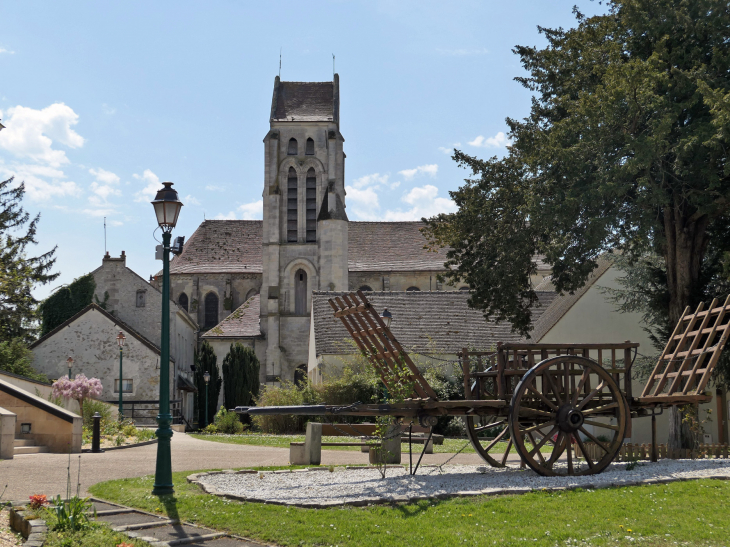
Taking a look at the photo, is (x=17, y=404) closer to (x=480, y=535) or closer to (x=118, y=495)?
(x=118, y=495)

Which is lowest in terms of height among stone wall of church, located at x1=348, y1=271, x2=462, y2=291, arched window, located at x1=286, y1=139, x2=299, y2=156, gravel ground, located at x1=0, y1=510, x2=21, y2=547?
gravel ground, located at x1=0, y1=510, x2=21, y2=547

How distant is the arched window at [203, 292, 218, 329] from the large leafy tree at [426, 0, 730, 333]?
39.2 meters

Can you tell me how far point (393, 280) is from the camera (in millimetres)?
54812

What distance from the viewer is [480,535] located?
7.34 metres

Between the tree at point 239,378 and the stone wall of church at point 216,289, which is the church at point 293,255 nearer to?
the stone wall of church at point 216,289

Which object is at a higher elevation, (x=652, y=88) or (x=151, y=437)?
(x=652, y=88)

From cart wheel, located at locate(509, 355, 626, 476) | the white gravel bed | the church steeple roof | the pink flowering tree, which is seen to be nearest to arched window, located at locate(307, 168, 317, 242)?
the church steeple roof

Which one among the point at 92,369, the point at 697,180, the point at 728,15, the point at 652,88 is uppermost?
the point at 728,15

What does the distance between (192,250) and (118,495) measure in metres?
49.1

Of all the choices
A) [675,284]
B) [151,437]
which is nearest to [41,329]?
[151,437]

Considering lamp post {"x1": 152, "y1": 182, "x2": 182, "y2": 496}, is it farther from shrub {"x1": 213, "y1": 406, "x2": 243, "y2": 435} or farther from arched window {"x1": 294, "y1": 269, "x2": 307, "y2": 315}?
arched window {"x1": 294, "y1": 269, "x2": 307, "y2": 315}

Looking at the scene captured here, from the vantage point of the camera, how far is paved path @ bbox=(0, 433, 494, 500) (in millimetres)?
11969

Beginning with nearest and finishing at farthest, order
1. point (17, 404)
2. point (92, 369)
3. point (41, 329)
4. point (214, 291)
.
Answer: point (17, 404)
point (92, 369)
point (41, 329)
point (214, 291)

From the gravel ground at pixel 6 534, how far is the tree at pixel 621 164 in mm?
11705
